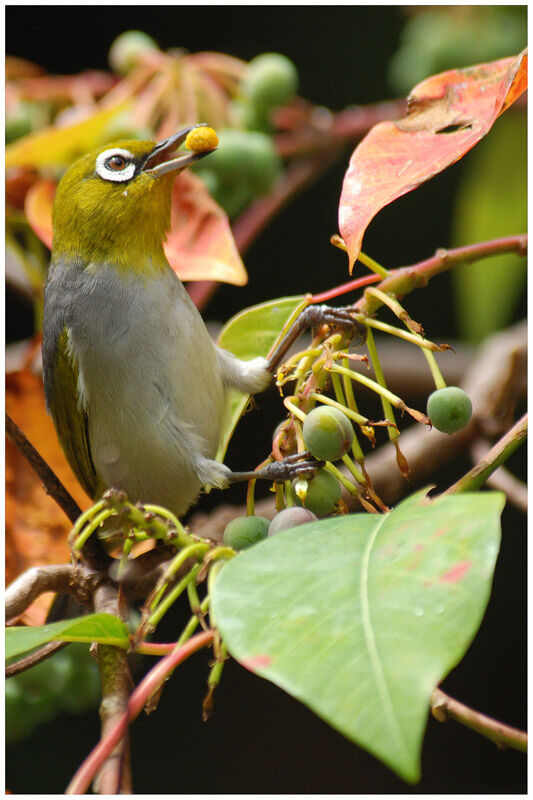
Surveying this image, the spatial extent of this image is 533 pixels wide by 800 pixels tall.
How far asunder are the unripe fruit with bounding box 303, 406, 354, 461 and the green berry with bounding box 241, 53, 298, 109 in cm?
136

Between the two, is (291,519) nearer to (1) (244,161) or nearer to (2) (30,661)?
(2) (30,661)

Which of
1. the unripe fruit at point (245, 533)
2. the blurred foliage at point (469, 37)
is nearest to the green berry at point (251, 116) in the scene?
the blurred foliage at point (469, 37)

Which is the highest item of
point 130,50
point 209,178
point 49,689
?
point 130,50

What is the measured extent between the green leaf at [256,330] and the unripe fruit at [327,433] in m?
0.37

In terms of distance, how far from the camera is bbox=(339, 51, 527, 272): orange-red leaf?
97cm

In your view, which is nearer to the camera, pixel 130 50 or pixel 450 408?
pixel 450 408

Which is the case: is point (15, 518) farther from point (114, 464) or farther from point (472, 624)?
point (472, 624)

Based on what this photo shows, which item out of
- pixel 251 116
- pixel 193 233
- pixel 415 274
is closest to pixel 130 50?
pixel 251 116

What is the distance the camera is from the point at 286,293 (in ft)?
10.9

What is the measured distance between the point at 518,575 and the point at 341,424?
2101mm

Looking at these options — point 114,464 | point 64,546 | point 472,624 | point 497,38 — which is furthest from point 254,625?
point 497,38

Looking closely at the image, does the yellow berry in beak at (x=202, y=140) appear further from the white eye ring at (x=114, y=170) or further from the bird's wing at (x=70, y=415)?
the bird's wing at (x=70, y=415)

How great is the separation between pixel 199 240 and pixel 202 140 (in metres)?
0.24

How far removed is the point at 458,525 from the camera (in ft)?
2.32
